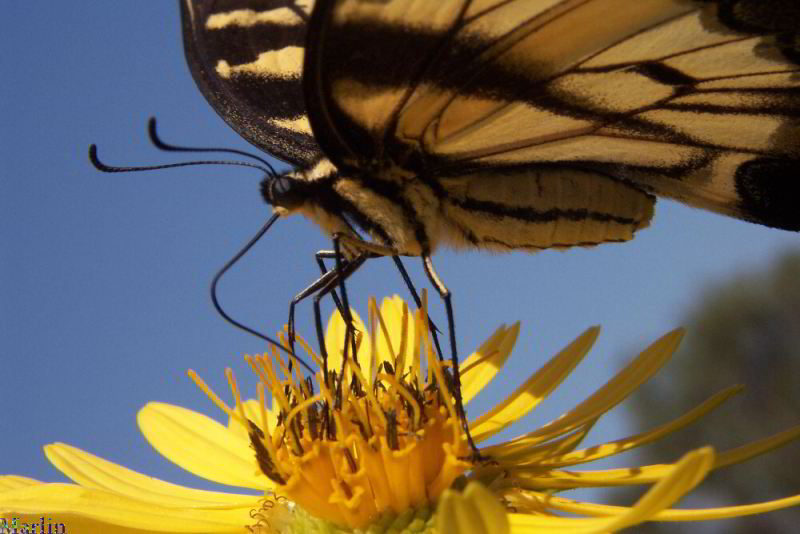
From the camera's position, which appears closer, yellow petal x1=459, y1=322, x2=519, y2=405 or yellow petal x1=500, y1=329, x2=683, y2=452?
yellow petal x1=500, y1=329, x2=683, y2=452

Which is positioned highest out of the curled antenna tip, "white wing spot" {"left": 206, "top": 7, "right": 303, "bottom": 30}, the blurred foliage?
"white wing spot" {"left": 206, "top": 7, "right": 303, "bottom": 30}

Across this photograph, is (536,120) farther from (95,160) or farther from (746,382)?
(746,382)

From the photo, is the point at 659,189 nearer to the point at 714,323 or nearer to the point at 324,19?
the point at 324,19

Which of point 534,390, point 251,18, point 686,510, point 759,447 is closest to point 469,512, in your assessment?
point 686,510

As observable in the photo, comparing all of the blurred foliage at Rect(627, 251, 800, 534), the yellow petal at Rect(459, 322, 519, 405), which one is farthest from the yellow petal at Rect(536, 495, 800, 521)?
the blurred foliage at Rect(627, 251, 800, 534)

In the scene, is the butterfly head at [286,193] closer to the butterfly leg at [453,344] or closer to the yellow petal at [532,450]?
the butterfly leg at [453,344]

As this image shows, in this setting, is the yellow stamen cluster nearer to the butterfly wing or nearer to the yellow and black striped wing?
the yellow and black striped wing

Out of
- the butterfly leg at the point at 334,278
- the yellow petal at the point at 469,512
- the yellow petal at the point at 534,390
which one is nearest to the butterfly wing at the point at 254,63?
the butterfly leg at the point at 334,278

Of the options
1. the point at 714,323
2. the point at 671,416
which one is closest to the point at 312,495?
the point at 671,416
